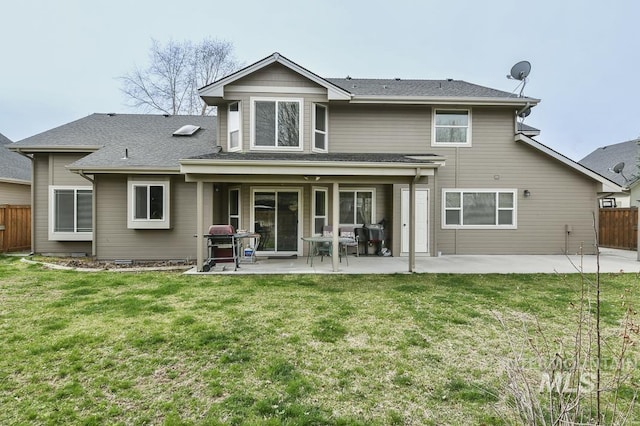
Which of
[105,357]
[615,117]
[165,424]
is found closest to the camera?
[165,424]

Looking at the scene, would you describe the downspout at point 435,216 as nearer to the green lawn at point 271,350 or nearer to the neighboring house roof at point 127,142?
the green lawn at point 271,350

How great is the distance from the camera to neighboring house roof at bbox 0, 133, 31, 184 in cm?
1379

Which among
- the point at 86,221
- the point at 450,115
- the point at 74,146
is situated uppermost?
the point at 450,115

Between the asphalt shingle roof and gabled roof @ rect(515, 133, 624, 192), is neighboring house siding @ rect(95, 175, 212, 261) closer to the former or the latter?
the asphalt shingle roof

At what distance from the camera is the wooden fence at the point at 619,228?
1276 centimetres

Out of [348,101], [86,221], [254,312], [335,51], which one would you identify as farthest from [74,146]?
[335,51]

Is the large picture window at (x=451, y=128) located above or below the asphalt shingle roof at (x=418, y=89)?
below

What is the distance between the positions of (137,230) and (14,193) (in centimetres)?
854

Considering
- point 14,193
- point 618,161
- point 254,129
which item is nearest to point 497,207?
point 254,129

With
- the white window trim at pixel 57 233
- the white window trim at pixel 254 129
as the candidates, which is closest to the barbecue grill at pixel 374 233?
the white window trim at pixel 254 129

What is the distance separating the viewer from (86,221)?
1088cm

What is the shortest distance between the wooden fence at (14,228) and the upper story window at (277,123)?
9.20 meters

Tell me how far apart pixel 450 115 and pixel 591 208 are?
18.3 ft

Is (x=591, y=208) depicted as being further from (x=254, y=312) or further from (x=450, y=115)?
(x=254, y=312)
